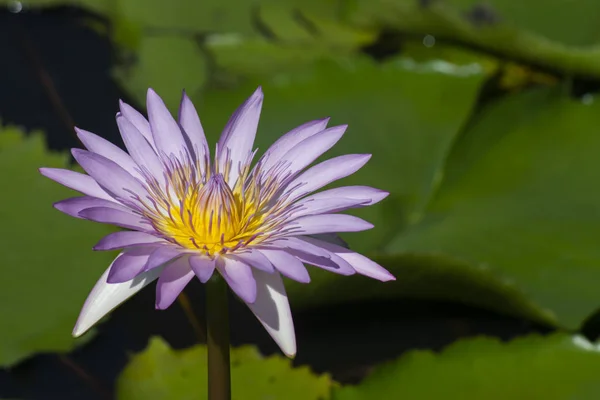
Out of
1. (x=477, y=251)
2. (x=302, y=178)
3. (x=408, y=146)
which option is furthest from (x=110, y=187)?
(x=408, y=146)

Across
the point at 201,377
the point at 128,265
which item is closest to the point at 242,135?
the point at 128,265

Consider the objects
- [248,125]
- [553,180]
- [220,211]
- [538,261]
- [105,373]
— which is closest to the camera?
[220,211]

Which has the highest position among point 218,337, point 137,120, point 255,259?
point 137,120

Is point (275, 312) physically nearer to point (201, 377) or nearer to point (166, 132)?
point (166, 132)

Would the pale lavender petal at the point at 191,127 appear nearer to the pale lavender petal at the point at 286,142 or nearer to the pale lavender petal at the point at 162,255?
the pale lavender petal at the point at 286,142

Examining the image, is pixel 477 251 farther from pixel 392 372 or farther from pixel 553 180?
pixel 392 372

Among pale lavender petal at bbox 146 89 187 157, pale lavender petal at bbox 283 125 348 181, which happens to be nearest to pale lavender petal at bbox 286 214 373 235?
pale lavender petal at bbox 283 125 348 181
